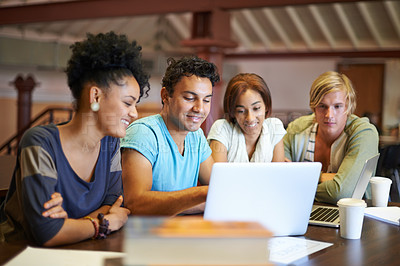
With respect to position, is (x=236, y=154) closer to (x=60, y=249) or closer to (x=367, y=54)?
(x=60, y=249)

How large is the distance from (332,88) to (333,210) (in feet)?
2.09

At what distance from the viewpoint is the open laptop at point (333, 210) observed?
1646mm

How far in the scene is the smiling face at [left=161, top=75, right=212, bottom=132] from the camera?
179 cm

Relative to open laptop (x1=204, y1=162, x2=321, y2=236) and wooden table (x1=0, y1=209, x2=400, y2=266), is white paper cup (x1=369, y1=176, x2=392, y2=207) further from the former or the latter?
open laptop (x1=204, y1=162, x2=321, y2=236)

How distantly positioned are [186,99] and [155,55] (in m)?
9.54

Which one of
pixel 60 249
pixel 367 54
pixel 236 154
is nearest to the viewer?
pixel 60 249

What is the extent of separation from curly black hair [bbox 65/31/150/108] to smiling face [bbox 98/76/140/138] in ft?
0.07

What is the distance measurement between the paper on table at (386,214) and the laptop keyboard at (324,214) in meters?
0.14

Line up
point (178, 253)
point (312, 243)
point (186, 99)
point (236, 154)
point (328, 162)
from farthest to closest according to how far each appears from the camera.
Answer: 1. point (328, 162)
2. point (236, 154)
3. point (186, 99)
4. point (312, 243)
5. point (178, 253)

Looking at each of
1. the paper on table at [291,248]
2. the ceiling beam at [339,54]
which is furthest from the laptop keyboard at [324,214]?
the ceiling beam at [339,54]

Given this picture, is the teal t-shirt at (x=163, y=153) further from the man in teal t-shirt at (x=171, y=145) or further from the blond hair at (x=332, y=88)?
the blond hair at (x=332, y=88)

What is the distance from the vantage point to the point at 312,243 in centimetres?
141

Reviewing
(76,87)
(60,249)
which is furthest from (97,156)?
(60,249)

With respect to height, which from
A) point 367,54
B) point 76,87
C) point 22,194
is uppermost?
point 367,54
